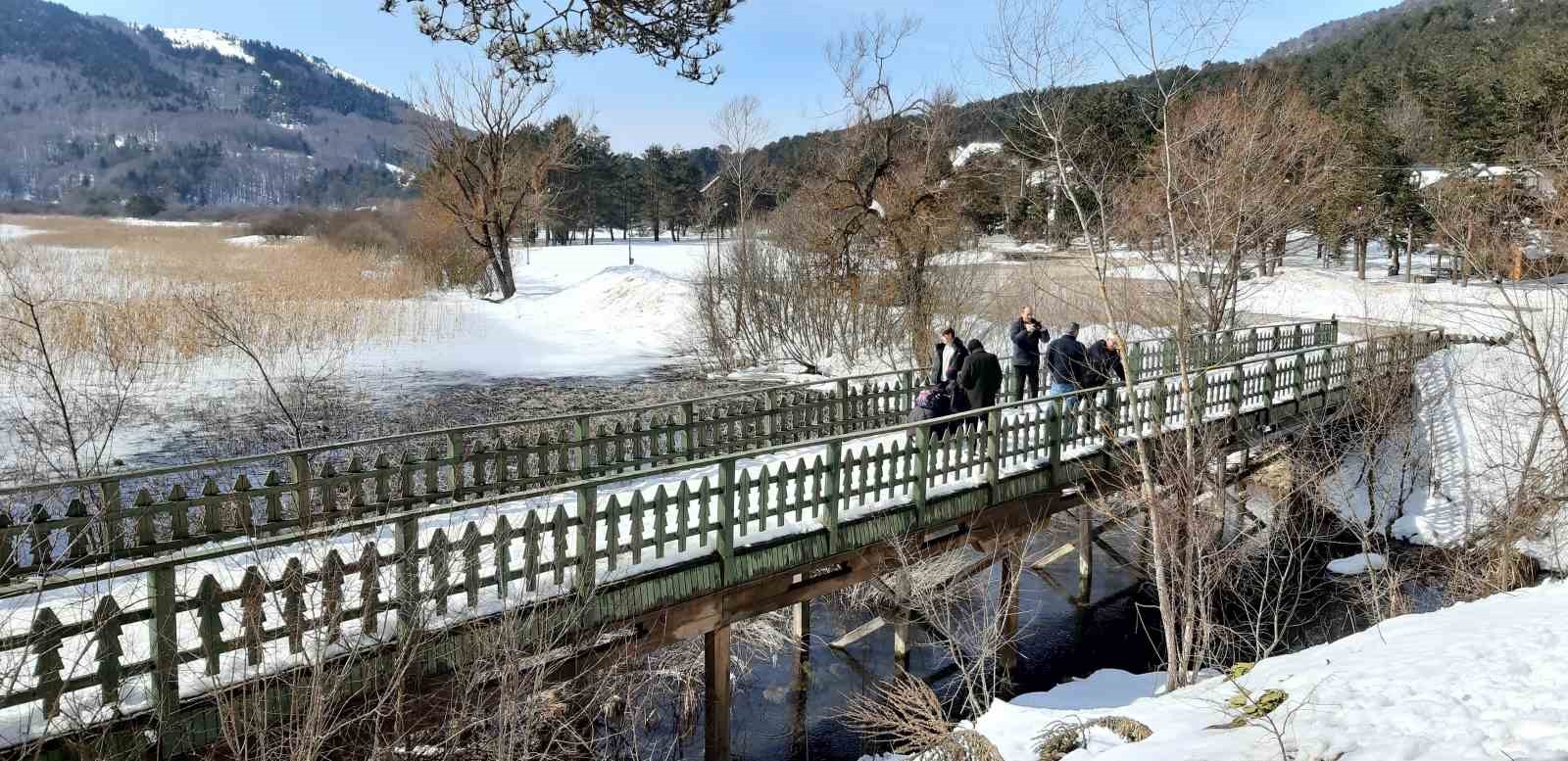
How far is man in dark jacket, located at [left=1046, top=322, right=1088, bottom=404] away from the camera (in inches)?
487

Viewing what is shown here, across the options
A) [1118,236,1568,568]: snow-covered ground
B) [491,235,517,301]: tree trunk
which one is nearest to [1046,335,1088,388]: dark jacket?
[1118,236,1568,568]: snow-covered ground

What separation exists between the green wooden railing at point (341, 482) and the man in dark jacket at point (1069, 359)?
2.40m

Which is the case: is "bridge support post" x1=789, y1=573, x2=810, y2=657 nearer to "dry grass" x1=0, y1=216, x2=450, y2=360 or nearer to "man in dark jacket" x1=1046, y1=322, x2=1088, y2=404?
"man in dark jacket" x1=1046, y1=322, x2=1088, y2=404

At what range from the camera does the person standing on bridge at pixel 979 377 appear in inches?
451

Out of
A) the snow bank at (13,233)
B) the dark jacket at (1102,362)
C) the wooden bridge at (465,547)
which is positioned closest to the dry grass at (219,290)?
the snow bank at (13,233)

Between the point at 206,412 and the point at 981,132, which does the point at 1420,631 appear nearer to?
the point at 206,412

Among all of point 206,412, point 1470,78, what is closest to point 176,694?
point 206,412

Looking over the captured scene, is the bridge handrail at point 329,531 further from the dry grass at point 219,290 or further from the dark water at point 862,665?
the dry grass at point 219,290

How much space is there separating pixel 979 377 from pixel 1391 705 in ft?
21.8

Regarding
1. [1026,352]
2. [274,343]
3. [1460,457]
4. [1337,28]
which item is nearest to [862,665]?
[1026,352]

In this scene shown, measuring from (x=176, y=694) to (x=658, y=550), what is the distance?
331 cm

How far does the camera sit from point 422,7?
7.54 metres

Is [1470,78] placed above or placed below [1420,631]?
above

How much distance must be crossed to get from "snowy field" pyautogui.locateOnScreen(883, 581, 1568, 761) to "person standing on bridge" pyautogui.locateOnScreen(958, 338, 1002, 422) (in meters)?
4.88
